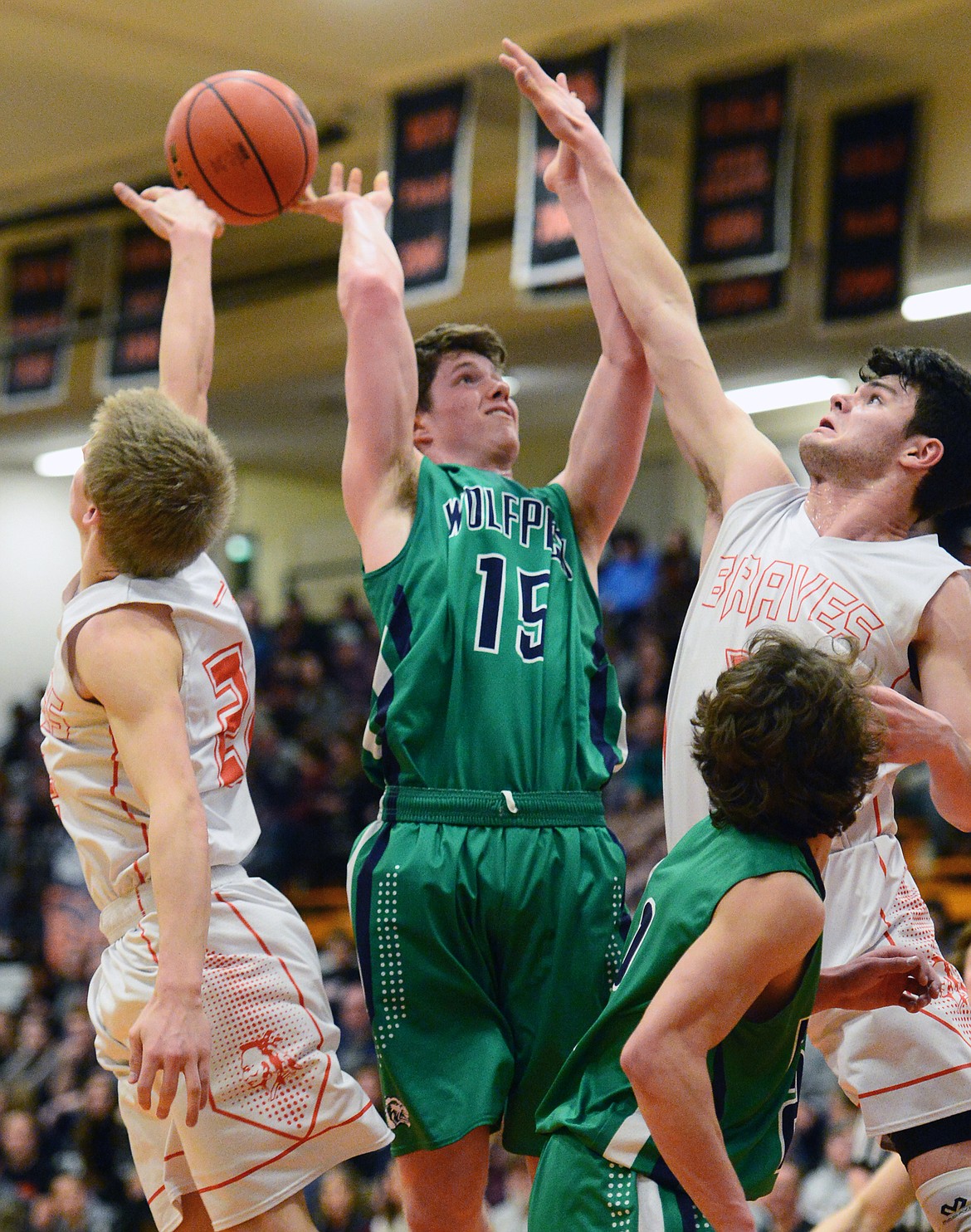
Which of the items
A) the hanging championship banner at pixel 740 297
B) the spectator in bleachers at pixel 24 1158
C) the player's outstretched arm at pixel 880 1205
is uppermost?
the hanging championship banner at pixel 740 297

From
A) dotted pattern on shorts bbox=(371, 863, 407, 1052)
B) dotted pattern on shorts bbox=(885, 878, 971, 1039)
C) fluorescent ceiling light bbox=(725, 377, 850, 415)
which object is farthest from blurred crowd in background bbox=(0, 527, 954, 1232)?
dotted pattern on shorts bbox=(371, 863, 407, 1052)

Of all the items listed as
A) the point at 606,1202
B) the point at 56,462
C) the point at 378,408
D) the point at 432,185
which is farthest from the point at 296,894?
the point at 606,1202

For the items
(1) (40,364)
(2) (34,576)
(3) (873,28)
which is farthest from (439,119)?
(2) (34,576)

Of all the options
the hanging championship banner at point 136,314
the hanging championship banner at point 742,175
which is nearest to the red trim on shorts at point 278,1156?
the hanging championship banner at point 742,175

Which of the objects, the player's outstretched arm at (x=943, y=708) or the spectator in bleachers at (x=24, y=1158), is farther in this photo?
the spectator in bleachers at (x=24, y=1158)

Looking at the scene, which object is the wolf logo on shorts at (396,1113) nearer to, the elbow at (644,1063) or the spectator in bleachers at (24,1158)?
the elbow at (644,1063)

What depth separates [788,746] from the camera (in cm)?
239

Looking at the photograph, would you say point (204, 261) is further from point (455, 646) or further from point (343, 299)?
point (455, 646)

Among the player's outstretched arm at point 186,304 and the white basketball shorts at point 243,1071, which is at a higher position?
the player's outstretched arm at point 186,304

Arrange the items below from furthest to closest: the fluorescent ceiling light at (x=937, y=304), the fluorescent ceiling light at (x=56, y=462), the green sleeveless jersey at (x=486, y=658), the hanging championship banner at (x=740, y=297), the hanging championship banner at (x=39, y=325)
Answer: the fluorescent ceiling light at (x=56, y=462) → the hanging championship banner at (x=39, y=325) → the fluorescent ceiling light at (x=937, y=304) → the hanging championship banner at (x=740, y=297) → the green sleeveless jersey at (x=486, y=658)

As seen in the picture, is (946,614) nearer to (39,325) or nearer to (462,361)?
(462,361)

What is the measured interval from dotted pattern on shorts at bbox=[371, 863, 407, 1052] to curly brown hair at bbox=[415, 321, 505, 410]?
1.21 meters

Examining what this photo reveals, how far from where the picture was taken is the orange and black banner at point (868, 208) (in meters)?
9.20

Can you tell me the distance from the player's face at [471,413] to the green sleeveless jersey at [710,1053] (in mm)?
1487
